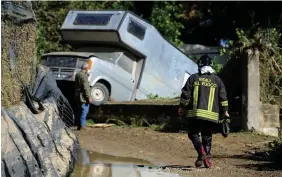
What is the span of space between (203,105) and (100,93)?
7869mm

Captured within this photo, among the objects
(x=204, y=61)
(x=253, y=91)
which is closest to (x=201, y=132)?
(x=204, y=61)

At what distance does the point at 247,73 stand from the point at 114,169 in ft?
15.7

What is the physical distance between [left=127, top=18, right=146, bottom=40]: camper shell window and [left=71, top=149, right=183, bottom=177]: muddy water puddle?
7.14 metres

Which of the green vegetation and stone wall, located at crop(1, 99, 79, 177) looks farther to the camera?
the green vegetation

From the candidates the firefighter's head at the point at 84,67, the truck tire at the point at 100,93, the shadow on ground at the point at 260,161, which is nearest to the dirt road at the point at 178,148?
the shadow on ground at the point at 260,161

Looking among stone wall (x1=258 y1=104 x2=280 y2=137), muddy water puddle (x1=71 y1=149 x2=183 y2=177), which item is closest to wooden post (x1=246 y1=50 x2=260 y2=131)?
stone wall (x1=258 y1=104 x2=280 y2=137)

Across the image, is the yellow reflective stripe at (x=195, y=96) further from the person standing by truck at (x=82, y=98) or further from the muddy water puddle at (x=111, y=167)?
the person standing by truck at (x=82, y=98)

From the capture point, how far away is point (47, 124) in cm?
677

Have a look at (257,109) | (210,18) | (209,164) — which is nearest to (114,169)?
(209,164)

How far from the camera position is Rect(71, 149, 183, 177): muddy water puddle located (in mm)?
8031

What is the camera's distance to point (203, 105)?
27.4ft

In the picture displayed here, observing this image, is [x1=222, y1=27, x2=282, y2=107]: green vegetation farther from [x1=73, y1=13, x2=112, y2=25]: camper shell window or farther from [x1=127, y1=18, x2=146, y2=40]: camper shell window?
[x1=73, y1=13, x2=112, y2=25]: camper shell window

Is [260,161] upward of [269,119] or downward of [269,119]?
downward

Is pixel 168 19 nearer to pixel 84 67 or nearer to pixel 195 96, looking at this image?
pixel 84 67
